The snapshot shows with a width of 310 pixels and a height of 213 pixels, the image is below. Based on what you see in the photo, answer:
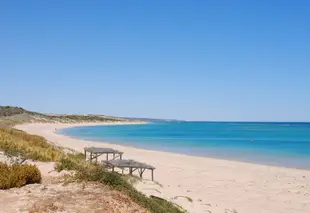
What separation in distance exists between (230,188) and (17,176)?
1041cm

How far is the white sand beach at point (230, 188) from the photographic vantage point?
11.9 meters

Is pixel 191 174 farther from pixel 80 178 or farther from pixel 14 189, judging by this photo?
pixel 14 189

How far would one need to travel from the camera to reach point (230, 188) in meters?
15.6

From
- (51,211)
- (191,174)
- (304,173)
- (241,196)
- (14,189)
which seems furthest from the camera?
(304,173)

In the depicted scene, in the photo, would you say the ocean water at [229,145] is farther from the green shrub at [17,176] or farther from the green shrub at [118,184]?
the green shrub at [17,176]

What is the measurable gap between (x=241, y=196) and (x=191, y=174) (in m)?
5.32

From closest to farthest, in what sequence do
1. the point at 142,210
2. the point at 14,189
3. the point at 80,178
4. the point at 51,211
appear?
the point at 51,211 < the point at 142,210 < the point at 14,189 < the point at 80,178

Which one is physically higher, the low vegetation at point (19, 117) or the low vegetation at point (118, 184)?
the low vegetation at point (19, 117)

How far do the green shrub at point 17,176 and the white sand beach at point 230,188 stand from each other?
13.2 ft

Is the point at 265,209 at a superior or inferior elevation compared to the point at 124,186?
inferior

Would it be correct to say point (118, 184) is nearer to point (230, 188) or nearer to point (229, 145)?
point (230, 188)

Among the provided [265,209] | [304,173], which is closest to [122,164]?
[265,209]

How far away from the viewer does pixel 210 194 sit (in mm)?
14031

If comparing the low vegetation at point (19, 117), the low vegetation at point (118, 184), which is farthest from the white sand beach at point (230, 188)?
the low vegetation at point (19, 117)
